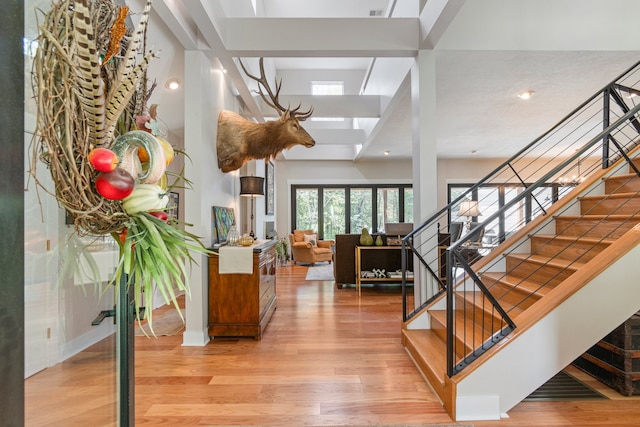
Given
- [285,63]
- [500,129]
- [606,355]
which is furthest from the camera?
[285,63]

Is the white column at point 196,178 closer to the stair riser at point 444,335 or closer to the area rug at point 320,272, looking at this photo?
the stair riser at point 444,335

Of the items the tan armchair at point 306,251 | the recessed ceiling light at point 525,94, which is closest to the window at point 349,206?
the tan armchair at point 306,251

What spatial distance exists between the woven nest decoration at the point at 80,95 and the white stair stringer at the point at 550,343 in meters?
2.12

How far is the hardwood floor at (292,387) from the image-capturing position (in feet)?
6.47

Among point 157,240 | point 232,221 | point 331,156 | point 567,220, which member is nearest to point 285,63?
point 331,156

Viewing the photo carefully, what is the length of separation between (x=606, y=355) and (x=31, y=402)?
3202 millimetres

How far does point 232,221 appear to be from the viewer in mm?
4082

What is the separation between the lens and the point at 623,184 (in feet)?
9.25

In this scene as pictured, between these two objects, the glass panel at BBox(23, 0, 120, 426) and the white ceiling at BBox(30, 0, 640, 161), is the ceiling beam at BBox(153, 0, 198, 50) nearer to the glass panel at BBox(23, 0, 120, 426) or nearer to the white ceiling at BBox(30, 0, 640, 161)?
the white ceiling at BBox(30, 0, 640, 161)

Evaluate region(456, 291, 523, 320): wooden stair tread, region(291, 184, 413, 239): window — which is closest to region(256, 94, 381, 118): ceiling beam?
region(456, 291, 523, 320): wooden stair tread

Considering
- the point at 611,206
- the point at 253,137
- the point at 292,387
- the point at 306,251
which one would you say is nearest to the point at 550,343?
the point at 611,206

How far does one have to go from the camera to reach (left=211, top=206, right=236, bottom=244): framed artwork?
3488mm

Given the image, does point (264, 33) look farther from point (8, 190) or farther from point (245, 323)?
point (8, 190)

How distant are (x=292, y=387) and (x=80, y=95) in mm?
2282
